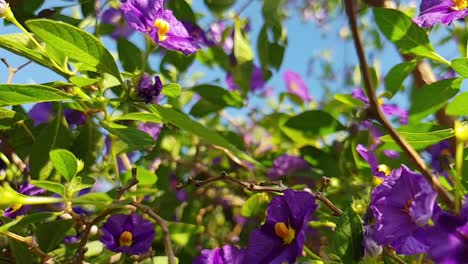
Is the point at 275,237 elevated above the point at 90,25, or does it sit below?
below

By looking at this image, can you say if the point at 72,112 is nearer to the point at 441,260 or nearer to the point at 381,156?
the point at 381,156

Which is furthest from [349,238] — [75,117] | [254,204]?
[75,117]

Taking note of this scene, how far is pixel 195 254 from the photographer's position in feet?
3.99

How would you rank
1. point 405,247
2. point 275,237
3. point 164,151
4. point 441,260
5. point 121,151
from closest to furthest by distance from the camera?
point 441,260 → point 405,247 → point 275,237 → point 121,151 → point 164,151

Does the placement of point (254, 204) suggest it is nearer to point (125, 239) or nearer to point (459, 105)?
point (125, 239)

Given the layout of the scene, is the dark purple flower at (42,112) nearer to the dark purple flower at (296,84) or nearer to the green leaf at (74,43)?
the green leaf at (74,43)

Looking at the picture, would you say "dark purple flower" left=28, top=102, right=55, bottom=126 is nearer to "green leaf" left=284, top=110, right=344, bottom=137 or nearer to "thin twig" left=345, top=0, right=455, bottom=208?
"green leaf" left=284, top=110, right=344, bottom=137

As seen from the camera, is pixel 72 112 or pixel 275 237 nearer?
pixel 275 237

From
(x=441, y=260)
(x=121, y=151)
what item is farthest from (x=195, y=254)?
(x=441, y=260)

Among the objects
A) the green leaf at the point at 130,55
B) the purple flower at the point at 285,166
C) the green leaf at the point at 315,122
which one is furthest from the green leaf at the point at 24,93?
the purple flower at the point at 285,166

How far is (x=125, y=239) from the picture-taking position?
110 cm

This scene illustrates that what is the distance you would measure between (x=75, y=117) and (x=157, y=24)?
0.32m

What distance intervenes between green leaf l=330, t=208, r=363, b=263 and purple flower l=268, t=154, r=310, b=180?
75 centimetres

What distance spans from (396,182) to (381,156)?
444 millimetres
